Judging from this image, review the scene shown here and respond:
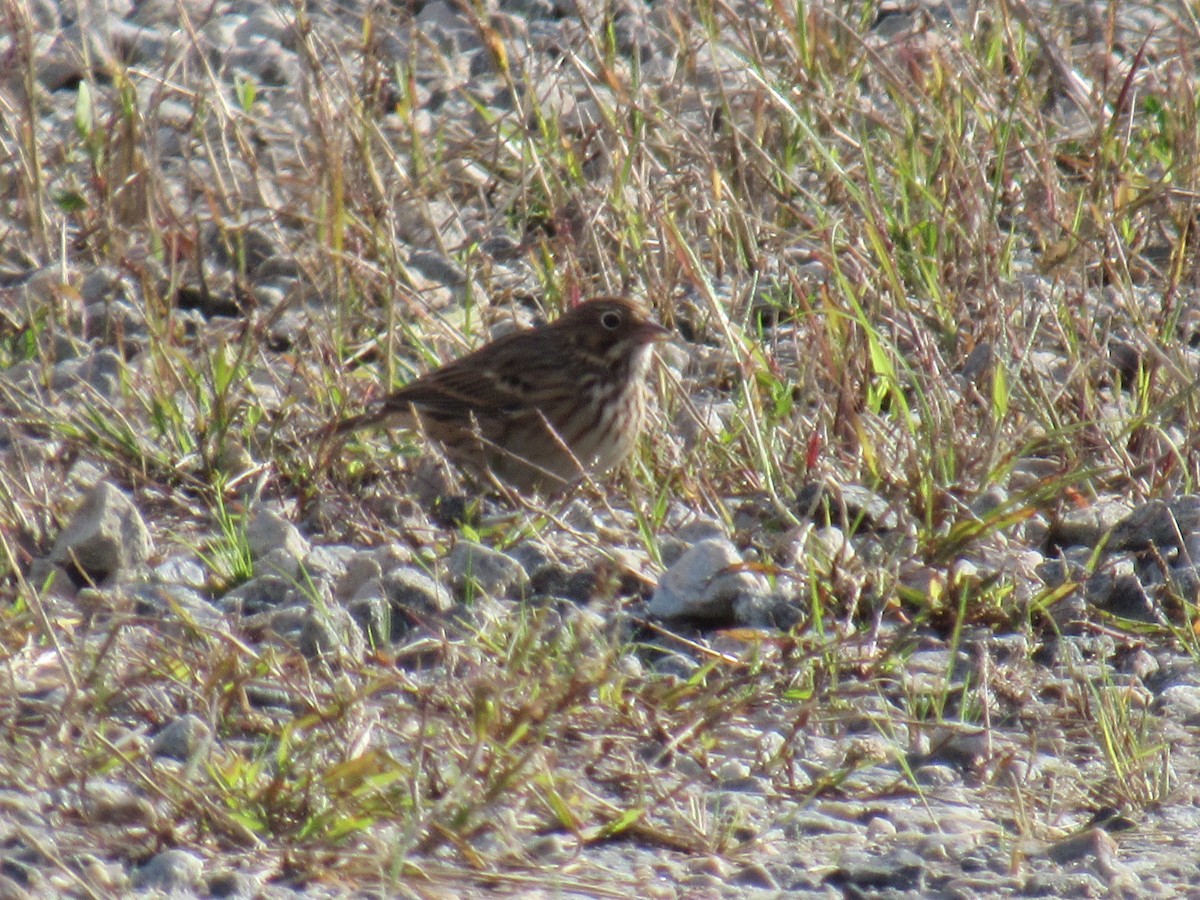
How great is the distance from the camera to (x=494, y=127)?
7605 millimetres

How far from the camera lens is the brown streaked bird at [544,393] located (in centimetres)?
618

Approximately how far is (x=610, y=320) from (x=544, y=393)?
0.32 metres

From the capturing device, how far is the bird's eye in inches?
251

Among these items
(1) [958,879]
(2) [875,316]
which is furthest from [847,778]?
(2) [875,316]

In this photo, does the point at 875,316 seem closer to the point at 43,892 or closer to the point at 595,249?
the point at 595,249

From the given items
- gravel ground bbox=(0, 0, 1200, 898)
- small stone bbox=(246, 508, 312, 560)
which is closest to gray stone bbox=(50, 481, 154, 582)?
gravel ground bbox=(0, 0, 1200, 898)

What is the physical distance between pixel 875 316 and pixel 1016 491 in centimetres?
72

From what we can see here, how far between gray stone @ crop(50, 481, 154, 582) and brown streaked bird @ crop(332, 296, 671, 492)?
1131 millimetres

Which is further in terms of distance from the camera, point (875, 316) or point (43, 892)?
point (875, 316)

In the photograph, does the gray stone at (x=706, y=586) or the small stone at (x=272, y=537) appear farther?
the small stone at (x=272, y=537)

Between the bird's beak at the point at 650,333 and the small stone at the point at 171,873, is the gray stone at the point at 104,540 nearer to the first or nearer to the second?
the small stone at the point at 171,873

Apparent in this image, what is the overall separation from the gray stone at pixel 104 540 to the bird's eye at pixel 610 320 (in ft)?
5.99

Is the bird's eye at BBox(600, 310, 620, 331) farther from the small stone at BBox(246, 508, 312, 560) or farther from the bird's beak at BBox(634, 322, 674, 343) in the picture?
the small stone at BBox(246, 508, 312, 560)

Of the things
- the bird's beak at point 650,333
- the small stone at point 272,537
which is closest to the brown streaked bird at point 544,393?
the bird's beak at point 650,333
